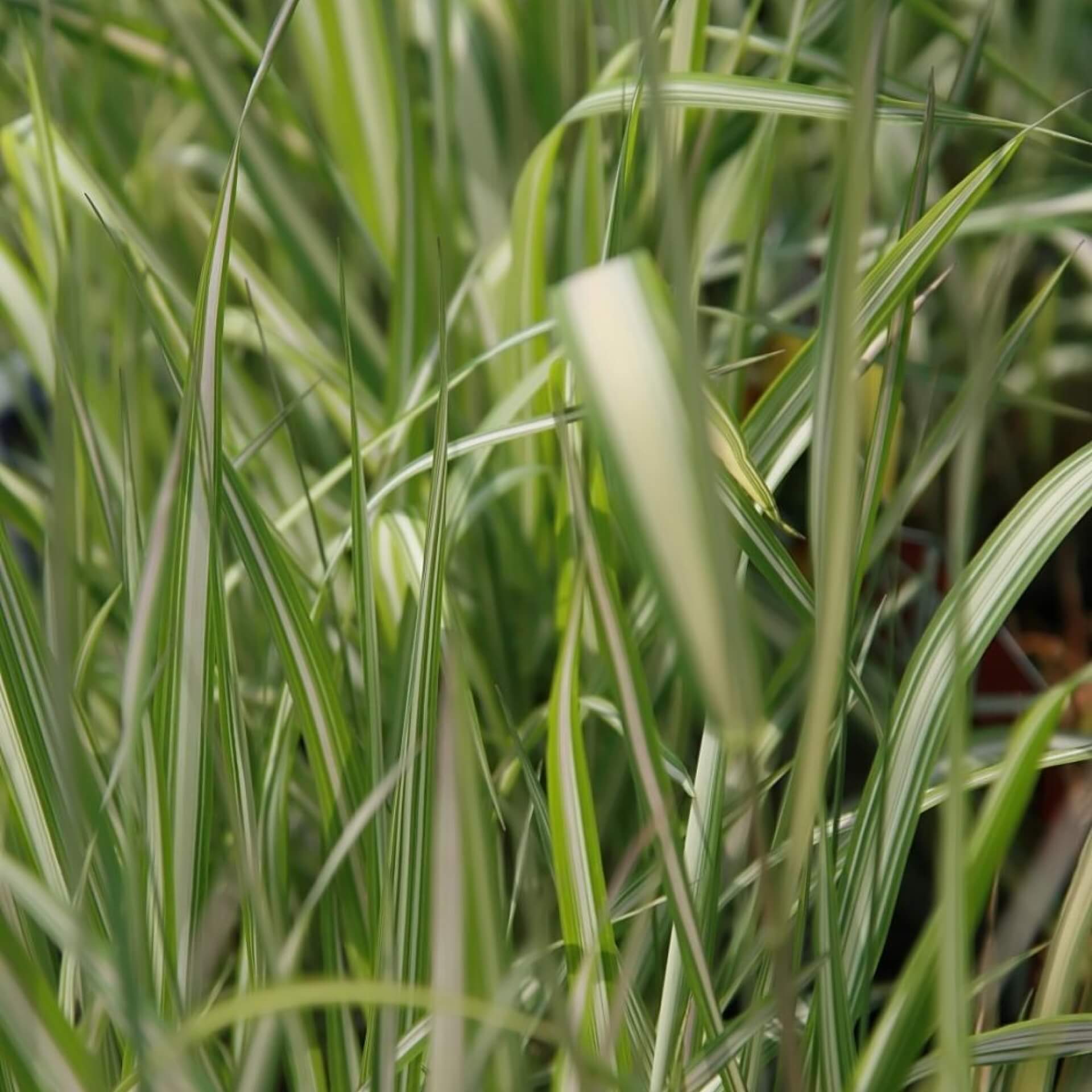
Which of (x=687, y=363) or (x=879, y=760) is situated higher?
(x=687, y=363)

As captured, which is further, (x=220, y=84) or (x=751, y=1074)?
(x=220, y=84)

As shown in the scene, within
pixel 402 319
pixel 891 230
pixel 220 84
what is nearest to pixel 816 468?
pixel 891 230

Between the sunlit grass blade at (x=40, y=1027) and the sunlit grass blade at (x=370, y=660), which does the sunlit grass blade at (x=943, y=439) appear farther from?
the sunlit grass blade at (x=40, y=1027)

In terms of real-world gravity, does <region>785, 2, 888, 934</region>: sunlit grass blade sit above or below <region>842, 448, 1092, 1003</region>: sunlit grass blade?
above

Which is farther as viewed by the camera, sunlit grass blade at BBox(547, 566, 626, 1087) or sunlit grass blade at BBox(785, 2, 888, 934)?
sunlit grass blade at BBox(547, 566, 626, 1087)

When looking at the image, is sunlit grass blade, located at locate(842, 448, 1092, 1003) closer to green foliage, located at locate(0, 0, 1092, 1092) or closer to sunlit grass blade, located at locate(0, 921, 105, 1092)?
green foliage, located at locate(0, 0, 1092, 1092)

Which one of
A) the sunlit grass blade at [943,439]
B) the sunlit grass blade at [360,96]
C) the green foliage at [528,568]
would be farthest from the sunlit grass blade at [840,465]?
the sunlit grass blade at [360,96]

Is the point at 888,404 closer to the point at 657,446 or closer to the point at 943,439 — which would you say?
the point at 943,439

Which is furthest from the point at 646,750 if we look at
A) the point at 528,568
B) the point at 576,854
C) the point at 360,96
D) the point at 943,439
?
the point at 360,96

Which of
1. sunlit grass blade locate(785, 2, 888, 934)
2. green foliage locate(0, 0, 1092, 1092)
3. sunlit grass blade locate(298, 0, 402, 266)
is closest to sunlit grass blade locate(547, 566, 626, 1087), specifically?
green foliage locate(0, 0, 1092, 1092)

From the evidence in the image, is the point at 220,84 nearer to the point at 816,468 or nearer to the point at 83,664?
the point at 83,664

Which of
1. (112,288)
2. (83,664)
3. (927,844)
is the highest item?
(112,288)
